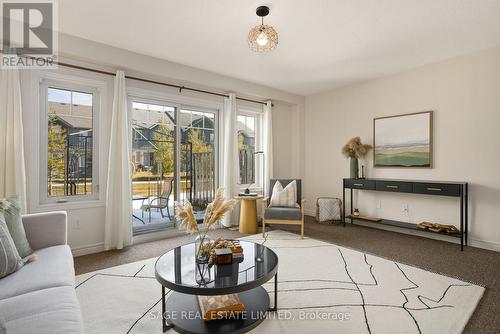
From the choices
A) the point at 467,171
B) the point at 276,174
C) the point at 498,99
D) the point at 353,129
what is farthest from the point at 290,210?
the point at 498,99

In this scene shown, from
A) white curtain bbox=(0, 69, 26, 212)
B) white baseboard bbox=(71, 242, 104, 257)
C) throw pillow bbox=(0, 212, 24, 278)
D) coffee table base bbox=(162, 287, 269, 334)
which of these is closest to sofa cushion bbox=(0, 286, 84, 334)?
throw pillow bbox=(0, 212, 24, 278)

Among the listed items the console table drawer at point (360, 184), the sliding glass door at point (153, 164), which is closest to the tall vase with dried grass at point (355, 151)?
the console table drawer at point (360, 184)

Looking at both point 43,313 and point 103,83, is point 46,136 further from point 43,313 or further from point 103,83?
point 43,313

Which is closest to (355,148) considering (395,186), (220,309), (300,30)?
(395,186)

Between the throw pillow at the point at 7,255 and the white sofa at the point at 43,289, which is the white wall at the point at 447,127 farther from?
the throw pillow at the point at 7,255

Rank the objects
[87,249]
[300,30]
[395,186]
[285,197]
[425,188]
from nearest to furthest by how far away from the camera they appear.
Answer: [300,30], [87,249], [425,188], [395,186], [285,197]

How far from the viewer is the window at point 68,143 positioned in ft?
10.7

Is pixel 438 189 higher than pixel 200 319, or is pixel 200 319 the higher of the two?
pixel 438 189

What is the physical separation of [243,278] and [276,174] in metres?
4.01

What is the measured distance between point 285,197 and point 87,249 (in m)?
2.95

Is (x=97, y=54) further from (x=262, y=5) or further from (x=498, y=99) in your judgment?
(x=498, y=99)

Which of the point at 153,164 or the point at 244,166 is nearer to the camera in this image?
the point at 153,164

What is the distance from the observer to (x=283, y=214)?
13.4ft

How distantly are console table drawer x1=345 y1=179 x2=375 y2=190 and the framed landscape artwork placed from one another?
0.45 meters
